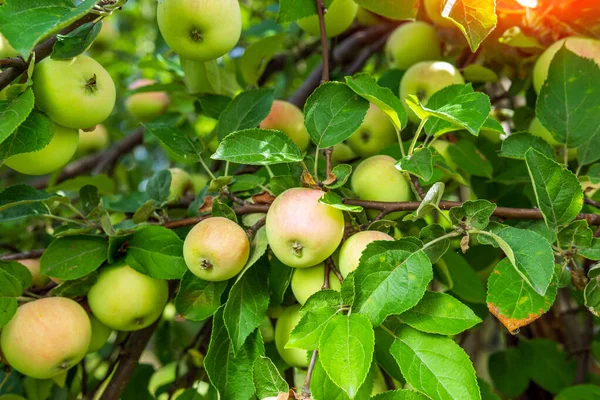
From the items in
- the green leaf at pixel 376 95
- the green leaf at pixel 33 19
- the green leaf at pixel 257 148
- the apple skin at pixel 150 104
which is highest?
the green leaf at pixel 33 19

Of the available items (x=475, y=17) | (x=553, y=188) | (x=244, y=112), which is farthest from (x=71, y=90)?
(x=553, y=188)

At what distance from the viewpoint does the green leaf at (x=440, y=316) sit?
81cm

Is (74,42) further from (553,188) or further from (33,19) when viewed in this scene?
(553,188)

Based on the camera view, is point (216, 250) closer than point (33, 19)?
No

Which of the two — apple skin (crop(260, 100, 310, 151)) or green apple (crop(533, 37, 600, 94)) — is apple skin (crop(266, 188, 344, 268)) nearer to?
apple skin (crop(260, 100, 310, 151))

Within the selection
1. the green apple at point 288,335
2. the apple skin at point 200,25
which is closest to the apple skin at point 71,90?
the apple skin at point 200,25

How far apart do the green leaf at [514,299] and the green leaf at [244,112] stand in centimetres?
53

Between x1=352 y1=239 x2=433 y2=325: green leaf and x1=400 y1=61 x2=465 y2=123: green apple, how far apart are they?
1.73 feet

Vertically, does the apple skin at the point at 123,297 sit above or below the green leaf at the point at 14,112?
below

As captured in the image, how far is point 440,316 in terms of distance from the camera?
829 millimetres

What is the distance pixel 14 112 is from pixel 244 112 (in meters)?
0.45

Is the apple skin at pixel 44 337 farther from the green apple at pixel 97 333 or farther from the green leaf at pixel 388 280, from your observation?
the green leaf at pixel 388 280

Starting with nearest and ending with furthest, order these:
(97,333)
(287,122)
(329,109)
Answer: (329,109), (97,333), (287,122)

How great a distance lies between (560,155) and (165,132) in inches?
33.0
